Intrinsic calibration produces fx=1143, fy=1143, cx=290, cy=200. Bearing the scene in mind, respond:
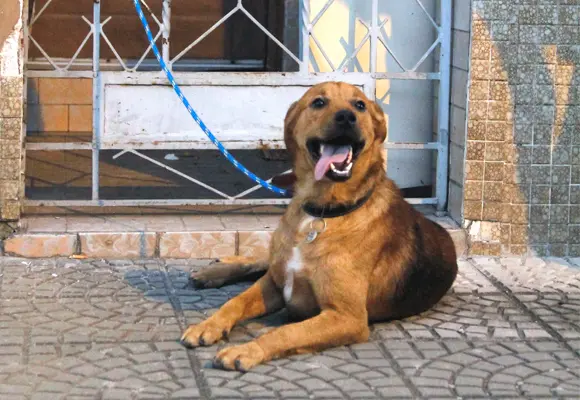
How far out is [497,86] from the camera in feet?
23.9

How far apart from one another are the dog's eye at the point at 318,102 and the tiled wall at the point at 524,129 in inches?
76.3

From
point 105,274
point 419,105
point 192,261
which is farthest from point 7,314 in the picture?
point 419,105

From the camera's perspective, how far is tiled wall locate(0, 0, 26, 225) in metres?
6.93

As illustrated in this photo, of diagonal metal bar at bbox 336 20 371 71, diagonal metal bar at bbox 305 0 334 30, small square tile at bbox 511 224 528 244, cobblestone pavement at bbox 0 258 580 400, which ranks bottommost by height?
cobblestone pavement at bbox 0 258 580 400

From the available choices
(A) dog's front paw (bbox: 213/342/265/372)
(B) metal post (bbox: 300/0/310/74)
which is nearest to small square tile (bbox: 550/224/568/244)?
(B) metal post (bbox: 300/0/310/74)

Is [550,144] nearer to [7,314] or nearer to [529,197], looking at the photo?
[529,197]

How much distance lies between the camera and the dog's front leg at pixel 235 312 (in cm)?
545

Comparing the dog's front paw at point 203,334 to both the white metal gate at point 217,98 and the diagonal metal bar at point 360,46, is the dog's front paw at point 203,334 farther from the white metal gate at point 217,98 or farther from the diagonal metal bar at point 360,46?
the diagonal metal bar at point 360,46

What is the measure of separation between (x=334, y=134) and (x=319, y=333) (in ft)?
3.11

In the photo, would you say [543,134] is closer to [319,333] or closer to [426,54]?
[426,54]

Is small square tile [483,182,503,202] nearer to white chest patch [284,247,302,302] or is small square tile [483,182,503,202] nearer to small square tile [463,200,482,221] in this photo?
small square tile [463,200,482,221]

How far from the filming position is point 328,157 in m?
5.54

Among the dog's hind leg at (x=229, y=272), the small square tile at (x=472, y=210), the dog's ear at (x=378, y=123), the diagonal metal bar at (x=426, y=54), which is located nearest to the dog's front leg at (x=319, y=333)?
the dog's ear at (x=378, y=123)

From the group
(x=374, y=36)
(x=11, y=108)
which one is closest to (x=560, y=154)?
(x=374, y=36)
